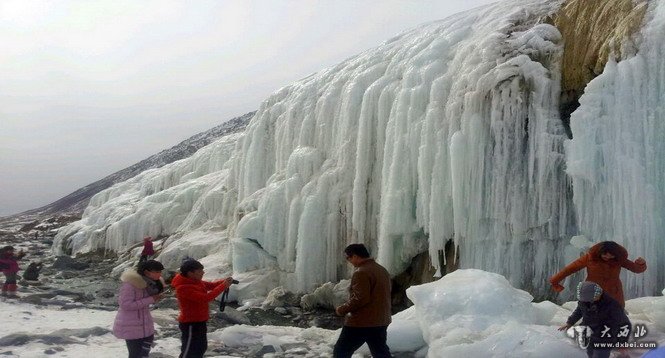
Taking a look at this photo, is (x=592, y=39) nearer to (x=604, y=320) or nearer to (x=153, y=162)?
(x=604, y=320)

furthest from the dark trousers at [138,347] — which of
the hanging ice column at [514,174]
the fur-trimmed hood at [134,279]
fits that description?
the hanging ice column at [514,174]

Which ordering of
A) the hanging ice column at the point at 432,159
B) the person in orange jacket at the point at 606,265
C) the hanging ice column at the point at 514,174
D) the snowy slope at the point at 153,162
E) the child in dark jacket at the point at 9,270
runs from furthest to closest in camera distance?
the snowy slope at the point at 153,162
the child in dark jacket at the point at 9,270
the hanging ice column at the point at 432,159
the hanging ice column at the point at 514,174
the person in orange jacket at the point at 606,265

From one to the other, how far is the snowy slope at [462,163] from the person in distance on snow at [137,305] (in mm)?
6842

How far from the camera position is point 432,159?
11.8 m

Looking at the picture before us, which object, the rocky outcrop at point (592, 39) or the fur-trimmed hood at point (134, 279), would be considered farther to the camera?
the rocky outcrop at point (592, 39)

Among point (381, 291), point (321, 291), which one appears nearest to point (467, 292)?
point (381, 291)

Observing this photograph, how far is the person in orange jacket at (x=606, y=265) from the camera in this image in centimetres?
609

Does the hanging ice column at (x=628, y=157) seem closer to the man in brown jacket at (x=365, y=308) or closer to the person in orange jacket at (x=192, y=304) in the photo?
the man in brown jacket at (x=365, y=308)

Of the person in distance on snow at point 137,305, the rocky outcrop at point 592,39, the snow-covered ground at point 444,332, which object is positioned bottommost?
the snow-covered ground at point 444,332

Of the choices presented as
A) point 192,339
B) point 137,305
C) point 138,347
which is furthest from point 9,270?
point 192,339

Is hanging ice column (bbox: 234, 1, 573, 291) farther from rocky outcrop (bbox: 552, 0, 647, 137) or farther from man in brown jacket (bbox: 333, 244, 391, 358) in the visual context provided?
man in brown jacket (bbox: 333, 244, 391, 358)

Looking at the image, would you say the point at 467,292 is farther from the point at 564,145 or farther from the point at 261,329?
the point at 564,145

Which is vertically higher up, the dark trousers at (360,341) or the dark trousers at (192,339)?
the dark trousers at (192,339)

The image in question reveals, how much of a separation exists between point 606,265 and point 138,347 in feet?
16.7
